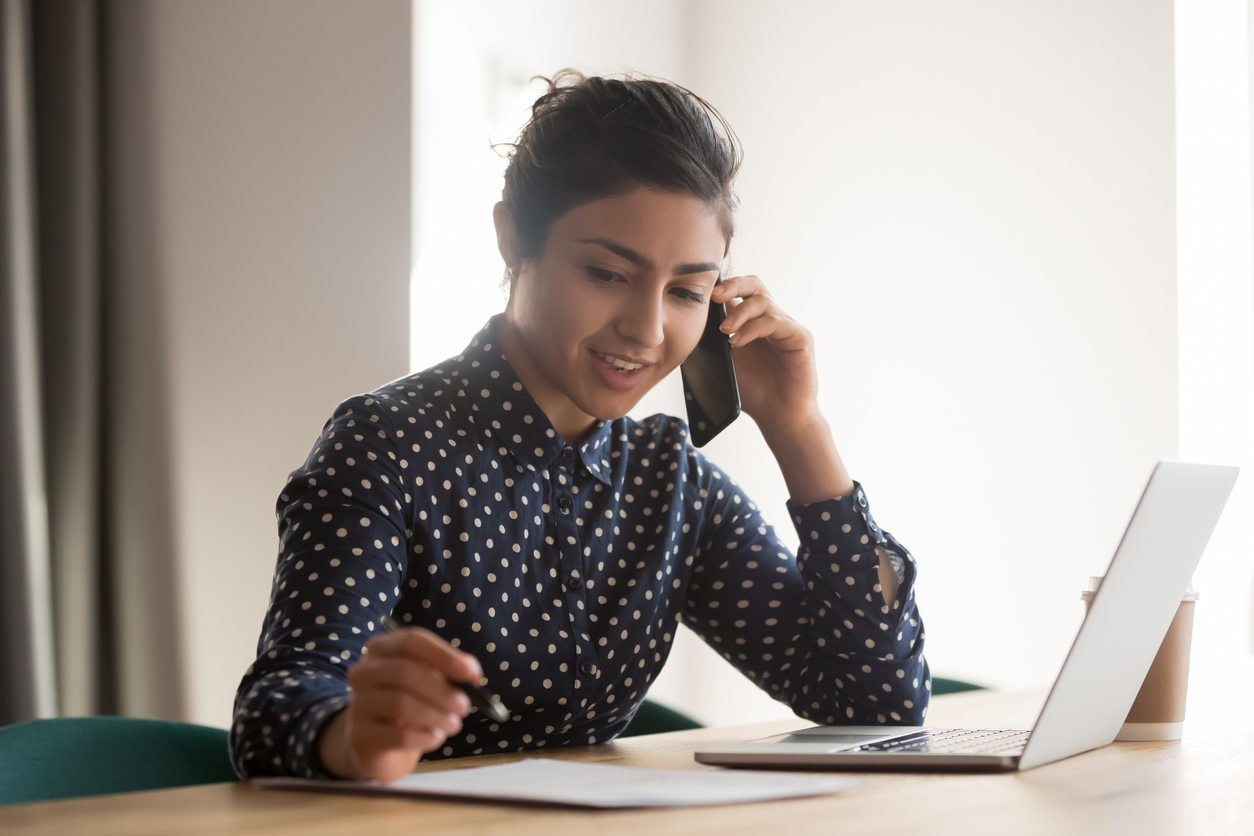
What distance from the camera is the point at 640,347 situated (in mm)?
1227

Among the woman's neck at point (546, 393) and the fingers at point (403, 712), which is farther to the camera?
the woman's neck at point (546, 393)

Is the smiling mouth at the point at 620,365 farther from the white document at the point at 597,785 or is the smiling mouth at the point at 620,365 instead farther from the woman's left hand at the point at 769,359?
the white document at the point at 597,785

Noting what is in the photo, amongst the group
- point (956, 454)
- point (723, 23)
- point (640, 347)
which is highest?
point (723, 23)

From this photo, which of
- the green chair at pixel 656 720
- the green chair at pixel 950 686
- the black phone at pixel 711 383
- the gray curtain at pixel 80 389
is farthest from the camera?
the gray curtain at pixel 80 389

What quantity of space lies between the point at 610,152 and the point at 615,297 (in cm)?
16

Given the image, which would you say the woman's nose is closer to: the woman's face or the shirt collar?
the woman's face

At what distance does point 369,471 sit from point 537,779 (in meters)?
0.40

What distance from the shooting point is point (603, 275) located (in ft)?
3.96

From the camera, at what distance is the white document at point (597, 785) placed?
0.69 m

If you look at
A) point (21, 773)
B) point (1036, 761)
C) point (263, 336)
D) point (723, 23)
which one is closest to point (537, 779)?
point (1036, 761)

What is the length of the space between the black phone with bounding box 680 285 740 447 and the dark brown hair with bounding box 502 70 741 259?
0.16 m

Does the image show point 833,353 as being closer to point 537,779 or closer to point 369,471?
point 369,471

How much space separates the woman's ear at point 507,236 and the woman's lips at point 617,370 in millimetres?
167

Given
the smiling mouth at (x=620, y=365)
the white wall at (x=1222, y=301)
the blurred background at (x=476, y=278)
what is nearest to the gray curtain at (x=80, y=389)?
the blurred background at (x=476, y=278)
